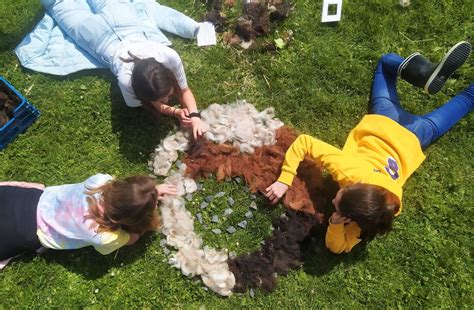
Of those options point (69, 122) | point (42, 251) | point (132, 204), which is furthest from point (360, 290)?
point (69, 122)

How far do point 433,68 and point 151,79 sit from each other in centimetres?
288

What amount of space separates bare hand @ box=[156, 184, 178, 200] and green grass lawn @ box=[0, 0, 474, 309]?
377 mm

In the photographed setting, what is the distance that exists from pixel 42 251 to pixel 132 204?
1.46m

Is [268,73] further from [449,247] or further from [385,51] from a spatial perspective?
[449,247]

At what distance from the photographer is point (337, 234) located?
172 inches

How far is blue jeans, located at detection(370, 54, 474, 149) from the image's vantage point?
186 inches

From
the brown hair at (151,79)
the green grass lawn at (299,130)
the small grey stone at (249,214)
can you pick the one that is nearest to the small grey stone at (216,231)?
the green grass lawn at (299,130)

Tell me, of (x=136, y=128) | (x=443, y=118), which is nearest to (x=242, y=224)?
(x=136, y=128)

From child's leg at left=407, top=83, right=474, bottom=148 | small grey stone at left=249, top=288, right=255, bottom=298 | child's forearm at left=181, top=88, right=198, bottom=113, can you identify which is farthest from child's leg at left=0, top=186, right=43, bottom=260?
child's leg at left=407, top=83, right=474, bottom=148

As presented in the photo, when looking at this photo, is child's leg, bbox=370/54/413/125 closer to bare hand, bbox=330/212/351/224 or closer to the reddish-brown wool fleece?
the reddish-brown wool fleece

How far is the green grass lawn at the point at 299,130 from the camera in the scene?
14.9ft

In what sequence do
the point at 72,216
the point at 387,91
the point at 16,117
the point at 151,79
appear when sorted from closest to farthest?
1. the point at 151,79
2. the point at 72,216
3. the point at 16,117
4. the point at 387,91

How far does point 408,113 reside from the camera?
189 inches

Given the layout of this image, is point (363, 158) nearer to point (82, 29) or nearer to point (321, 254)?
point (321, 254)
